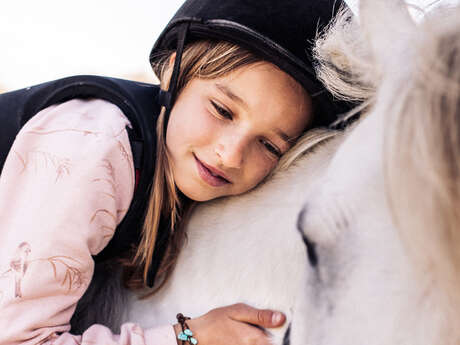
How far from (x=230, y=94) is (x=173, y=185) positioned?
0.61 feet

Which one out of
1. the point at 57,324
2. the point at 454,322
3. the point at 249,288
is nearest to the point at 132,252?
the point at 57,324

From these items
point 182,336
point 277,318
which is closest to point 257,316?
point 277,318

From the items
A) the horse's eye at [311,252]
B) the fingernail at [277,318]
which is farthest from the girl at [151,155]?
the horse's eye at [311,252]

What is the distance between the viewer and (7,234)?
0.73m

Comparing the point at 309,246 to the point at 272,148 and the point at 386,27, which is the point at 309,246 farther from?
the point at 272,148

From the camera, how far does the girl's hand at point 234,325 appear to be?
0.64m

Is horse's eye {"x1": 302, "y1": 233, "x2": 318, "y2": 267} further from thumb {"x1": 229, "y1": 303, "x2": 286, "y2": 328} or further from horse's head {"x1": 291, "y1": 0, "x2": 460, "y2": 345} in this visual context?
thumb {"x1": 229, "y1": 303, "x2": 286, "y2": 328}

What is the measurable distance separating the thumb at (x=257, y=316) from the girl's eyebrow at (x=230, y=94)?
1.03ft

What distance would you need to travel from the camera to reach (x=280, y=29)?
0.78 m

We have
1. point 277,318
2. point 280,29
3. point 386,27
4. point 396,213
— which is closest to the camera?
point 396,213

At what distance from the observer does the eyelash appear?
822 mm

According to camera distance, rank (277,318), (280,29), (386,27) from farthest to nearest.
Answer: (280,29), (277,318), (386,27)

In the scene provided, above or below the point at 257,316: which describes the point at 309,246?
above

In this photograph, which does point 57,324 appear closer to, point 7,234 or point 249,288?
point 7,234
